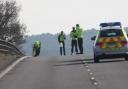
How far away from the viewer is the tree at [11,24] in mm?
95812

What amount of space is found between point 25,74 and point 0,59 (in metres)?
8.94

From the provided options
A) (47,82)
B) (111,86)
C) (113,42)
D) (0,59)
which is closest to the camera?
(111,86)

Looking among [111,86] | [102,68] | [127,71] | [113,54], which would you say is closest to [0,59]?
[113,54]

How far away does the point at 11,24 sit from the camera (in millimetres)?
98562

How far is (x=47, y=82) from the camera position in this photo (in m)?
22.0

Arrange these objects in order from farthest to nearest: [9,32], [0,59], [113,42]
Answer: [9,32], [0,59], [113,42]

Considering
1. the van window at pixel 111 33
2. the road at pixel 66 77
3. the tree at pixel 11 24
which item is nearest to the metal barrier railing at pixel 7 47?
the van window at pixel 111 33

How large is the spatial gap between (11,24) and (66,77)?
247 ft

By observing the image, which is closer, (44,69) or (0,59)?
(44,69)

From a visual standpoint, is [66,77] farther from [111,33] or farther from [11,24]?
[11,24]

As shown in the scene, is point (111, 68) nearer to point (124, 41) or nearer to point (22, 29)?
point (124, 41)

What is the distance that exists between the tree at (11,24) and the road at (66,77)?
6618cm

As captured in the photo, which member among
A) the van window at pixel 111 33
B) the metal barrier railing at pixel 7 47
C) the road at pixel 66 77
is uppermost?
the van window at pixel 111 33

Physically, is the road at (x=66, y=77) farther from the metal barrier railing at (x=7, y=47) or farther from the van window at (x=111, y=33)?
the metal barrier railing at (x=7, y=47)
